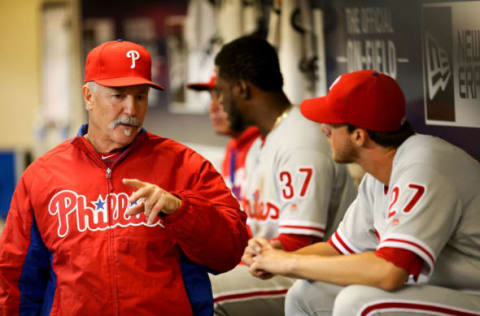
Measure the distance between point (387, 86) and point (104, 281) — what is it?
976 millimetres

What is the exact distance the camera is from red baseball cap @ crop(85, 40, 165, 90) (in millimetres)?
2007

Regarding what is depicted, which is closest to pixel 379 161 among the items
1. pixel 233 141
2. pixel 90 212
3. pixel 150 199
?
pixel 150 199

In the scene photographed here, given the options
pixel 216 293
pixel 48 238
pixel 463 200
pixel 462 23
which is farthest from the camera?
pixel 216 293

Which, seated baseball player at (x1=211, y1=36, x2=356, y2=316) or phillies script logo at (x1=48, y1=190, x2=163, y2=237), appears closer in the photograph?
phillies script logo at (x1=48, y1=190, x2=163, y2=237)

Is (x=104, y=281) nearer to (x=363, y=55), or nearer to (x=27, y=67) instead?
(x=363, y=55)

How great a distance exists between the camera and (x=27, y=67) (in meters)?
8.23

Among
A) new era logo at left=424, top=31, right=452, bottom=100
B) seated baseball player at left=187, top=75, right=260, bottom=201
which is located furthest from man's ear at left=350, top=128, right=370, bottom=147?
seated baseball player at left=187, top=75, right=260, bottom=201

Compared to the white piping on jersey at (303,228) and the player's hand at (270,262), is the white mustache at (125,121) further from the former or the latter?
the white piping on jersey at (303,228)

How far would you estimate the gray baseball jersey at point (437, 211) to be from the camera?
1785mm

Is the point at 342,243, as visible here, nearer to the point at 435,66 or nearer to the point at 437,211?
the point at 437,211

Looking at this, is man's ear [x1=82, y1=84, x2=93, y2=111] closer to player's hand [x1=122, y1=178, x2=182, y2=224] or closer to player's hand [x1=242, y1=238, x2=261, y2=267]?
player's hand [x1=122, y1=178, x2=182, y2=224]

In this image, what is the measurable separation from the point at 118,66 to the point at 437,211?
3.18 feet

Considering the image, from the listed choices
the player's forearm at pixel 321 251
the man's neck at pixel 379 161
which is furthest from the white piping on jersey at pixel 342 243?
the man's neck at pixel 379 161

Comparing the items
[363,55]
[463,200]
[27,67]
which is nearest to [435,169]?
[463,200]
